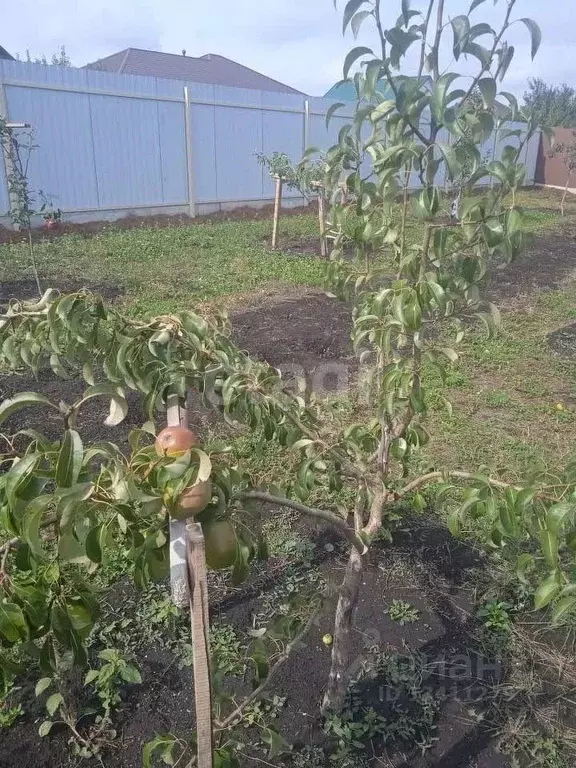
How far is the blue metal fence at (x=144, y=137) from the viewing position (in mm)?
10219

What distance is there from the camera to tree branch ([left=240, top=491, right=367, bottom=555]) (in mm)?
1240

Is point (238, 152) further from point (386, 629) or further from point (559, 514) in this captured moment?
point (559, 514)

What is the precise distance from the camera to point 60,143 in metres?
10.5

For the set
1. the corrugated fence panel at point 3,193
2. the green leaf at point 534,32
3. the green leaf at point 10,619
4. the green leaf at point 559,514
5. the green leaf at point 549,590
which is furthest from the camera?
the corrugated fence panel at point 3,193

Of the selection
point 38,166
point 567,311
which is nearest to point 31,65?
point 38,166

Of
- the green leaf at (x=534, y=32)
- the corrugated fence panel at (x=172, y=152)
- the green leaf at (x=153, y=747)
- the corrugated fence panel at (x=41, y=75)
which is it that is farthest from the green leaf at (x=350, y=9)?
the corrugated fence panel at (x=172, y=152)

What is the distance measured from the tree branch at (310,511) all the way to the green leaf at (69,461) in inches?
15.7

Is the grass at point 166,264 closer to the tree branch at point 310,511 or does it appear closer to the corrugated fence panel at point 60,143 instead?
the corrugated fence panel at point 60,143

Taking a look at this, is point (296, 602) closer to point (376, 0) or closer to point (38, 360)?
point (38, 360)

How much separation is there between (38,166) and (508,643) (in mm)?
10491

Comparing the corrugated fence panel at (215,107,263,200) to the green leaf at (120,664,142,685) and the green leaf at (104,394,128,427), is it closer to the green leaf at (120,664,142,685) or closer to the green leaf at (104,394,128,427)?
the green leaf at (120,664,142,685)

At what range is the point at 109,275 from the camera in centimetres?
748

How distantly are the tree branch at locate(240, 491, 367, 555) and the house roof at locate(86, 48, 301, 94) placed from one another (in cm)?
2328

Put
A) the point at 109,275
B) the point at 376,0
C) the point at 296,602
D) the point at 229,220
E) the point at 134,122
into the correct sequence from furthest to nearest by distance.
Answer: the point at 229,220
the point at 134,122
the point at 109,275
the point at 296,602
the point at 376,0
